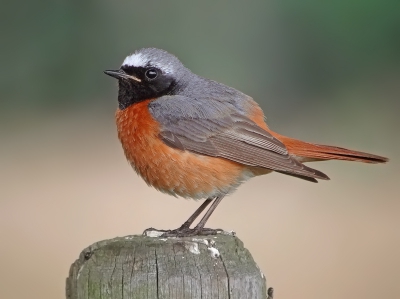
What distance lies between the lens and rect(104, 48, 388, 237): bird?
20.2 feet

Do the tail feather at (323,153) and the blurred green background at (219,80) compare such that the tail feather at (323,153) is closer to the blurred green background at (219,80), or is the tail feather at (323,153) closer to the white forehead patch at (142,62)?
the white forehead patch at (142,62)

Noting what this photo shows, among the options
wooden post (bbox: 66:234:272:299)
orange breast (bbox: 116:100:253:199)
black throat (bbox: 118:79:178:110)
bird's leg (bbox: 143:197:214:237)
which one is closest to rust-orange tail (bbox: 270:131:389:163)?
orange breast (bbox: 116:100:253:199)

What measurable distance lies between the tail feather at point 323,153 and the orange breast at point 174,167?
362mm

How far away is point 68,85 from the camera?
41.0ft

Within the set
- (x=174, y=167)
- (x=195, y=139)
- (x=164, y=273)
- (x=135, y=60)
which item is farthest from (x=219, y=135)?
(x=164, y=273)

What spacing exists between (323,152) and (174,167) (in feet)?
3.53

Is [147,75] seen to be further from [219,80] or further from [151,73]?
[219,80]

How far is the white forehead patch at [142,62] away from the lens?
6.50 meters

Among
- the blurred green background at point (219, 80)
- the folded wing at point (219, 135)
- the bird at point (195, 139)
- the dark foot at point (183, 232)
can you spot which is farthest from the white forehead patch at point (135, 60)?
the blurred green background at point (219, 80)

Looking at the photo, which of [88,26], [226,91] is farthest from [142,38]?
[226,91]

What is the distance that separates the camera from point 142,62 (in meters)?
6.52

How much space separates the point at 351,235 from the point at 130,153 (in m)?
4.66

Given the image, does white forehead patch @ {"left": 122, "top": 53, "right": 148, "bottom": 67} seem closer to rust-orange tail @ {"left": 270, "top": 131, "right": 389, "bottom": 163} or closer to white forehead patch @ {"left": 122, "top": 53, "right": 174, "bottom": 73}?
white forehead patch @ {"left": 122, "top": 53, "right": 174, "bottom": 73}

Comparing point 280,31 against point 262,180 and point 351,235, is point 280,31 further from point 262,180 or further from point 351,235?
point 351,235
